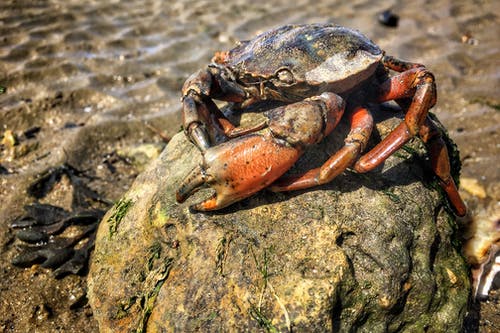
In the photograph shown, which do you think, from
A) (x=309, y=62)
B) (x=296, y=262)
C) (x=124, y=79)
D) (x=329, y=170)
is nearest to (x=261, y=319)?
(x=296, y=262)

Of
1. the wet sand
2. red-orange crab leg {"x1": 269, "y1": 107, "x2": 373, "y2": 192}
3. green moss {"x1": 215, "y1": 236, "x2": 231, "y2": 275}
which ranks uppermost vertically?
red-orange crab leg {"x1": 269, "y1": 107, "x2": 373, "y2": 192}

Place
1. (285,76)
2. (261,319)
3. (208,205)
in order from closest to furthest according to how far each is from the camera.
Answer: (261,319), (208,205), (285,76)

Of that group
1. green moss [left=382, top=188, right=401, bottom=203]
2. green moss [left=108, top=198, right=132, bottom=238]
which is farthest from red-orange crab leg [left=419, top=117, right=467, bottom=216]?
green moss [left=108, top=198, right=132, bottom=238]

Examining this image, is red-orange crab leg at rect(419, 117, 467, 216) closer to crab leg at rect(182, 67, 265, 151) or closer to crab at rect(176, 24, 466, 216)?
crab at rect(176, 24, 466, 216)

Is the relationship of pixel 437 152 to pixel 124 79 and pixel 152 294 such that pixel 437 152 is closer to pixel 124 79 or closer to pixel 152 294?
pixel 152 294

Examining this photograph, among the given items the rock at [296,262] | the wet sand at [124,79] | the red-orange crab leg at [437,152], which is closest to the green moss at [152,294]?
the rock at [296,262]

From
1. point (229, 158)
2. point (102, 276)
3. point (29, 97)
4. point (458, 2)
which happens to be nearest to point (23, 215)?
point (102, 276)

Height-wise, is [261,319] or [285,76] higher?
[285,76]
